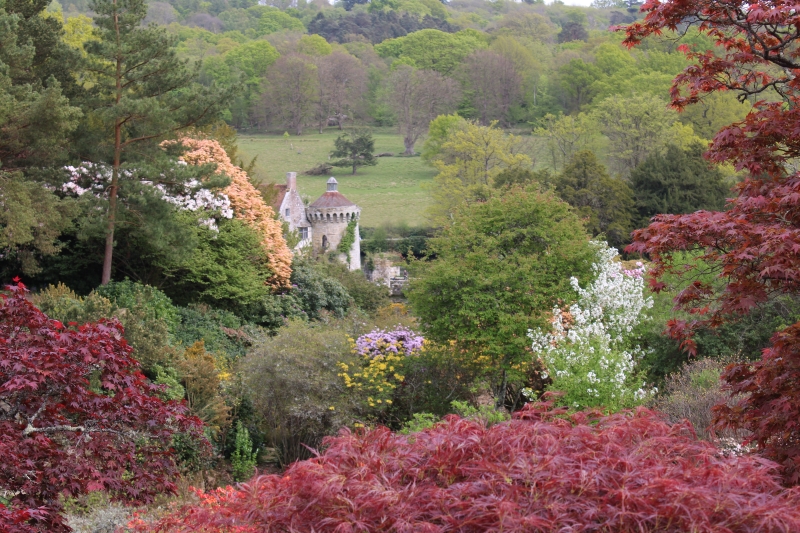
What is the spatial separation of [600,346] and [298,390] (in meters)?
5.79

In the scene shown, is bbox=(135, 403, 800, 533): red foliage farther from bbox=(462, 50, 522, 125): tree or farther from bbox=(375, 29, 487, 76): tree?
bbox=(375, 29, 487, 76): tree

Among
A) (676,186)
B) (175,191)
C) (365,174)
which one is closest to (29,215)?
(175,191)

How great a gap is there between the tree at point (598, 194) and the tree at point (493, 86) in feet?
142

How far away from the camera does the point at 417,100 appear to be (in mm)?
78750

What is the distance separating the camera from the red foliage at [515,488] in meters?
3.98

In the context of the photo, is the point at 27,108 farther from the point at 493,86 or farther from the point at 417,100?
the point at 493,86

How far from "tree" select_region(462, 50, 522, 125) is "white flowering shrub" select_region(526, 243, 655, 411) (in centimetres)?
6662

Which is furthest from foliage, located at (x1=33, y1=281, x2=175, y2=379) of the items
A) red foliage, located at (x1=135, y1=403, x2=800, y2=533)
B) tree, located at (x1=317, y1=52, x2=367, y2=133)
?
tree, located at (x1=317, y1=52, x2=367, y2=133)

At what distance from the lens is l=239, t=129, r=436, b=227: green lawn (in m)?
56.3

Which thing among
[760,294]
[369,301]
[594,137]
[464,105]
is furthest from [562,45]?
[760,294]

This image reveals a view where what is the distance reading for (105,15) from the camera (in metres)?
19.3

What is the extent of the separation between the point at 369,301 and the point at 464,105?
188 feet

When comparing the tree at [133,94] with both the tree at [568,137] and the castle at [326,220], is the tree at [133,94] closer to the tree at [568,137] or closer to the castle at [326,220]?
the castle at [326,220]

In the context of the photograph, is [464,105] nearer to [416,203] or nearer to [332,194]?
[416,203]
